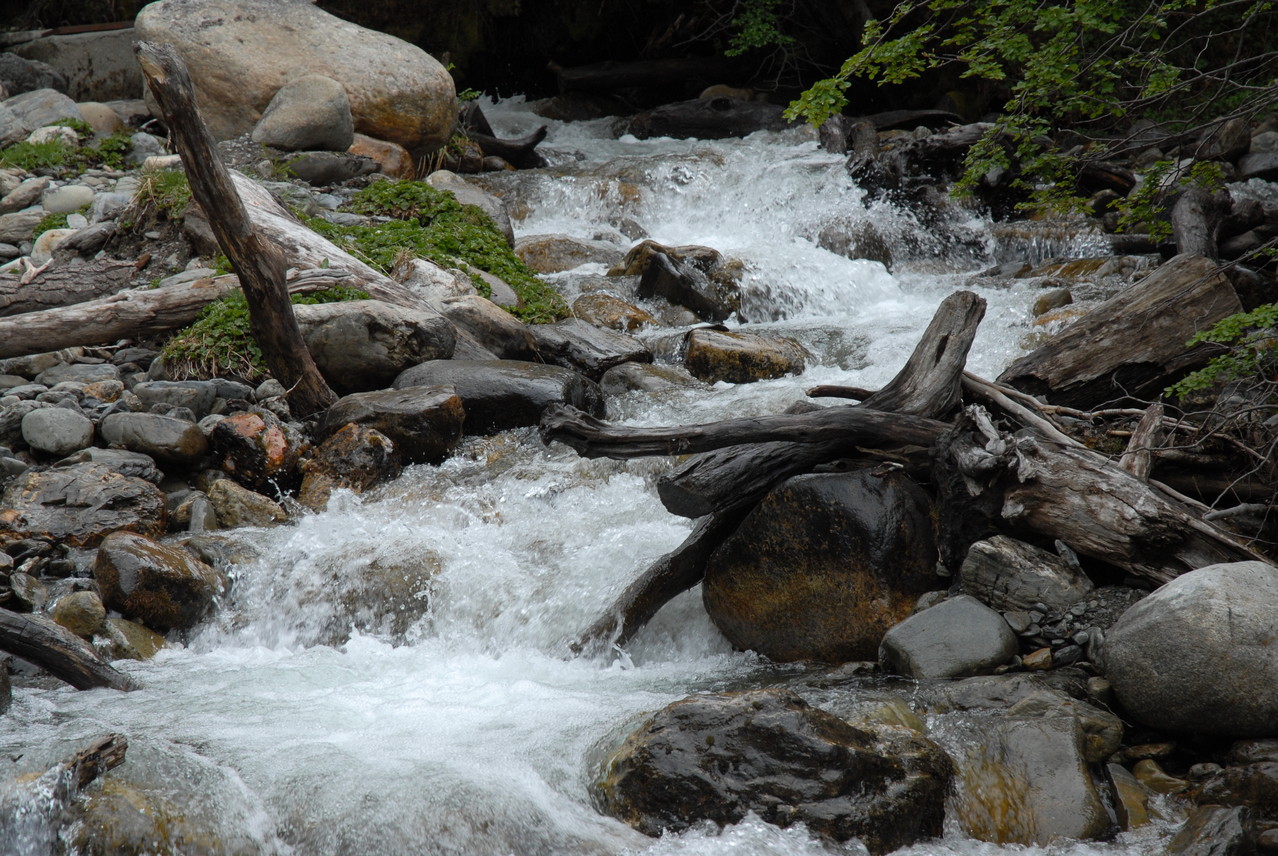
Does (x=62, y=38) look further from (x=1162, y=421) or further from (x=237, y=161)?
(x=1162, y=421)

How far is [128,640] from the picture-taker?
466cm

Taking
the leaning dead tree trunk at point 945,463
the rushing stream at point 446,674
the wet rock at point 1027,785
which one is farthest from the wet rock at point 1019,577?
the rushing stream at point 446,674

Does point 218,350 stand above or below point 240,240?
below

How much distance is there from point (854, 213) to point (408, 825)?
998 cm

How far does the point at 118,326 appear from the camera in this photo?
7062 mm

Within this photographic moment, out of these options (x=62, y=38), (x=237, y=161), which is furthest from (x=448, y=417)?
(x=62, y=38)

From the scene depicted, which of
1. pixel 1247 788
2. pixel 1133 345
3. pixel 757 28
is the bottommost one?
pixel 1247 788

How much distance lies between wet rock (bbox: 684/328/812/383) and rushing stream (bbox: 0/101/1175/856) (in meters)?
0.23

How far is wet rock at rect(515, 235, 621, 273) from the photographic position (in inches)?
414

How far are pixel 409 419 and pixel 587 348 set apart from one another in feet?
6.18

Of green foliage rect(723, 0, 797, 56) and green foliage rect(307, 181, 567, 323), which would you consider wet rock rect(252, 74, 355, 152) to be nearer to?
green foliage rect(307, 181, 567, 323)

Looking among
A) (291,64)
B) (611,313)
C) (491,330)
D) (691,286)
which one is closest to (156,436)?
(491,330)

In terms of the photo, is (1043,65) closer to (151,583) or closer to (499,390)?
(499,390)

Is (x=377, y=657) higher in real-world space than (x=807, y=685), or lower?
lower
